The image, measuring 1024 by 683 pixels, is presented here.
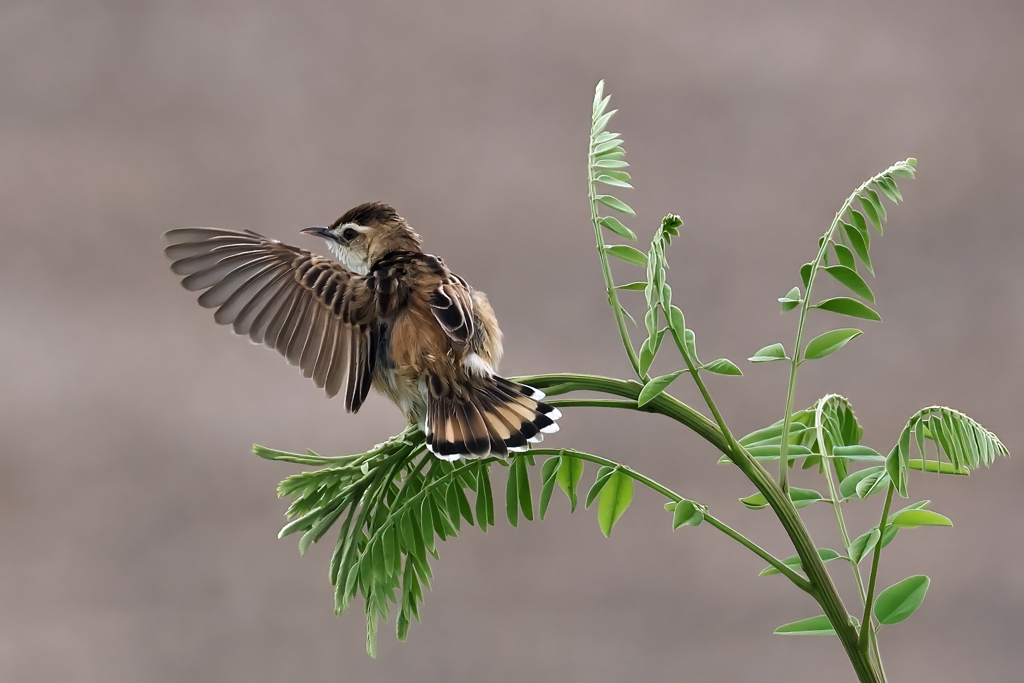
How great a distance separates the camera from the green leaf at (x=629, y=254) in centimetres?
52

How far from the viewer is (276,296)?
2.29 ft

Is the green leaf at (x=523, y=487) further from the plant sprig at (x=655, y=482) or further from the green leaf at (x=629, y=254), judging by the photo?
the green leaf at (x=629, y=254)

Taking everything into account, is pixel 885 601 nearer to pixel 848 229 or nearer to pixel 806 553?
pixel 806 553

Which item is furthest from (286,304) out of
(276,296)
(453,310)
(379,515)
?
(379,515)

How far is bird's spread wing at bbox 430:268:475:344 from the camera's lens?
66 centimetres

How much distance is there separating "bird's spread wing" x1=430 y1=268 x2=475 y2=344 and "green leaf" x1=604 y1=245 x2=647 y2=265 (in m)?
0.18

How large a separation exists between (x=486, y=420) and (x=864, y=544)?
25 cm

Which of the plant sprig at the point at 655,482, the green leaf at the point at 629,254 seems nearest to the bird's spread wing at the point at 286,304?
the plant sprig at the point at 655,482

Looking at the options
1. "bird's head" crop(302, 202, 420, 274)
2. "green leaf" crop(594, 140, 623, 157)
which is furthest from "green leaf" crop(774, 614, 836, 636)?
"bird's head" crop(302, 202, 420, 274)

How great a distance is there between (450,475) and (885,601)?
0.87 ft

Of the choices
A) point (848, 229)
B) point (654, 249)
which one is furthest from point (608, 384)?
point (848, 229)

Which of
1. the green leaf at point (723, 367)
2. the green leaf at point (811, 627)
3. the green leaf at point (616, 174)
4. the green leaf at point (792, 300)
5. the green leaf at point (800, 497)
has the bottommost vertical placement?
the green leaf at point (811, 627)

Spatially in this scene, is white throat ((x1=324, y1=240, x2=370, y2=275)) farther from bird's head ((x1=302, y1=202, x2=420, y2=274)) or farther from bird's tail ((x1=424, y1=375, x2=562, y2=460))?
bird's tail ((x1=424, y1=375, x2=562, y2=460))

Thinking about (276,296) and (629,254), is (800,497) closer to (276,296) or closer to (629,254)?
(629,254)
